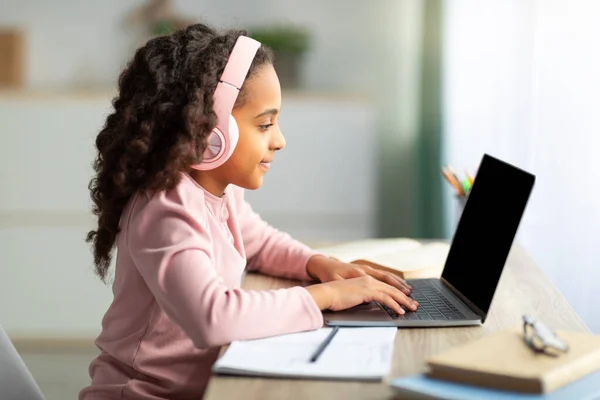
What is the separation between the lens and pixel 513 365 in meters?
1.00

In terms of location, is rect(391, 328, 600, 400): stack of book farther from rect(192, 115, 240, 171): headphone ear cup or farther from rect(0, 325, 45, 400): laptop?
rect(0, 325, 45, 400): laptop

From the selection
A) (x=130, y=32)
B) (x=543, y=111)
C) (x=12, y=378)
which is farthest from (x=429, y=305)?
(x=130, y=32)

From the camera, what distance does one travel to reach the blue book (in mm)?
962

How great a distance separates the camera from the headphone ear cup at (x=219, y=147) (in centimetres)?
134

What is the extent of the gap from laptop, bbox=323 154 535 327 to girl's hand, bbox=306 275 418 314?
0.04ft

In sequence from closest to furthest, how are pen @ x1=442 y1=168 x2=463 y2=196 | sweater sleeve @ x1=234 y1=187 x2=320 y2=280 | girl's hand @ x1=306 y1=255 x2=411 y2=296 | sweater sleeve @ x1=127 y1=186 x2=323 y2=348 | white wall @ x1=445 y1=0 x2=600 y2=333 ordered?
sweater sleeve @ x1=127 y1=186 x2=323 y2=348 < girl's hand @ x1=306 y1=255 x2=411 y2=296 < sweater sleeve @ x1=234 y1=187 x2=320 y2=280 < pen @ x1=442 y1=168 x2=463 y2=196 < white wall @ x1=445 y1=0 x2=600 y2=333

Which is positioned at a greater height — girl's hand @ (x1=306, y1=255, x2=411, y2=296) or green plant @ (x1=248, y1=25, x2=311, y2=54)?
green plant @ (x1=248, y1=25, x2=311, y2=54)

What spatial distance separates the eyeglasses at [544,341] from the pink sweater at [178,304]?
303 millimetres

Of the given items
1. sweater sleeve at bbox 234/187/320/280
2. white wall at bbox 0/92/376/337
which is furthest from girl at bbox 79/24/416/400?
white wall at bbox 0/92/376/337

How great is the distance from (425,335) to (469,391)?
0.28 meters

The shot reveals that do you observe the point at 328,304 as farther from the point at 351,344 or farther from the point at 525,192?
the point at 525,192

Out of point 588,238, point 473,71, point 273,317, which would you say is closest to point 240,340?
point 273,317

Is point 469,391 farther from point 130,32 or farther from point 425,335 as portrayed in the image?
point 130,32

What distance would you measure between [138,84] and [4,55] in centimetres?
223
